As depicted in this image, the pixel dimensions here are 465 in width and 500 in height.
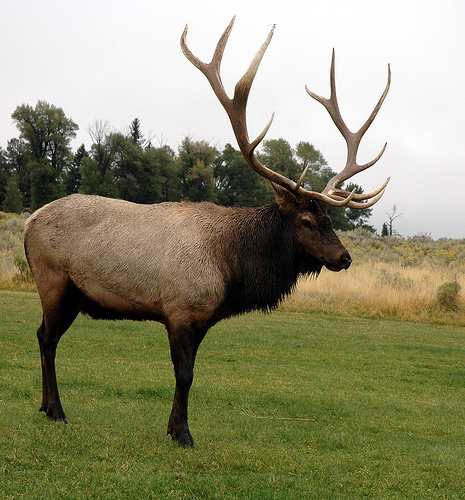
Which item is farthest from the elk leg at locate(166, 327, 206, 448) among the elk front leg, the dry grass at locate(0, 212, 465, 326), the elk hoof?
the dry grass at locate(0, 212, 465, 326)

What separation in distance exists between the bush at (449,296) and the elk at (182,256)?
503 inches

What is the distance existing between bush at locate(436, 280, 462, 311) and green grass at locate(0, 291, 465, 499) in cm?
514

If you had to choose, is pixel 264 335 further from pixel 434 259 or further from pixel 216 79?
pixel 434 259

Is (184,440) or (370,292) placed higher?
(184,440)

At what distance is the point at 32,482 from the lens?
14.3 feet

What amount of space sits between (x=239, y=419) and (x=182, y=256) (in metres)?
2.28

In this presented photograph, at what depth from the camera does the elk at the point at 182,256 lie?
560cm

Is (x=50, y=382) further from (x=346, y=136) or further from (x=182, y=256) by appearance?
(x=346, y=136)

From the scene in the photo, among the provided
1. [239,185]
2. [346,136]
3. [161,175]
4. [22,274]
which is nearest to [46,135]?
[161,175]

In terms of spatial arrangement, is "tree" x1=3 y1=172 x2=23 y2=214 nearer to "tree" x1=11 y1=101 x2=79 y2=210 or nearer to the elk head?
"tree" x1=11 y1=101 x2=79 y2=210

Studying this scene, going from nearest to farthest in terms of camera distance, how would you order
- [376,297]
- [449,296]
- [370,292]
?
[449,296] < [376,297] < [370,292]

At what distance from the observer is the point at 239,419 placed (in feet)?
22.3

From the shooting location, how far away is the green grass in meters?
4.63

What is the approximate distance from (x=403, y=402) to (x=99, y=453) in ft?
16.2
